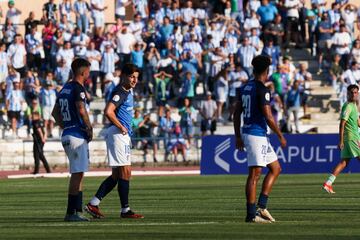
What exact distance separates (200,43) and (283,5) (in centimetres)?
393

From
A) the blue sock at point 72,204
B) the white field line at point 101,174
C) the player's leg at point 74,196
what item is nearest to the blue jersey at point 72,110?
the player's leg at point 74,196

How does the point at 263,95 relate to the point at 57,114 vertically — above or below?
above

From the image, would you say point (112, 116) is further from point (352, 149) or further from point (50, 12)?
point (50, 12)

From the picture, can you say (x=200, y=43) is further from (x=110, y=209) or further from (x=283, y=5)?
(x=110, y=209)

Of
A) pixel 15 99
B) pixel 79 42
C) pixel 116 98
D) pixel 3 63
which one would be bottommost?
pixel 15 99

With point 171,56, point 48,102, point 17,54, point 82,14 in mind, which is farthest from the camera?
point 82,14

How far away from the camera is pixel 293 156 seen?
38.2m

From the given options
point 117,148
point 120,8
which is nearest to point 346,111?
point 117,148

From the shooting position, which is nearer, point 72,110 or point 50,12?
point 72,110

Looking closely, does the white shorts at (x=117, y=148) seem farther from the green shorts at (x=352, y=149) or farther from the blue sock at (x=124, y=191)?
the green shorts at (x=352, y=149)

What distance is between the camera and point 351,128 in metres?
26.7

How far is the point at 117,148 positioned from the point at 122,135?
20 centimetres

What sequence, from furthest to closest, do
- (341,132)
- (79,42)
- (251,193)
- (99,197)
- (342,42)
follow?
1. (342,42)
2. (79,42)
3. (341,132)
4. (99,197)
5. (251,193)

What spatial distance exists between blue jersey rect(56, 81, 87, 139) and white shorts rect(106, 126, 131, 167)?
532mm
